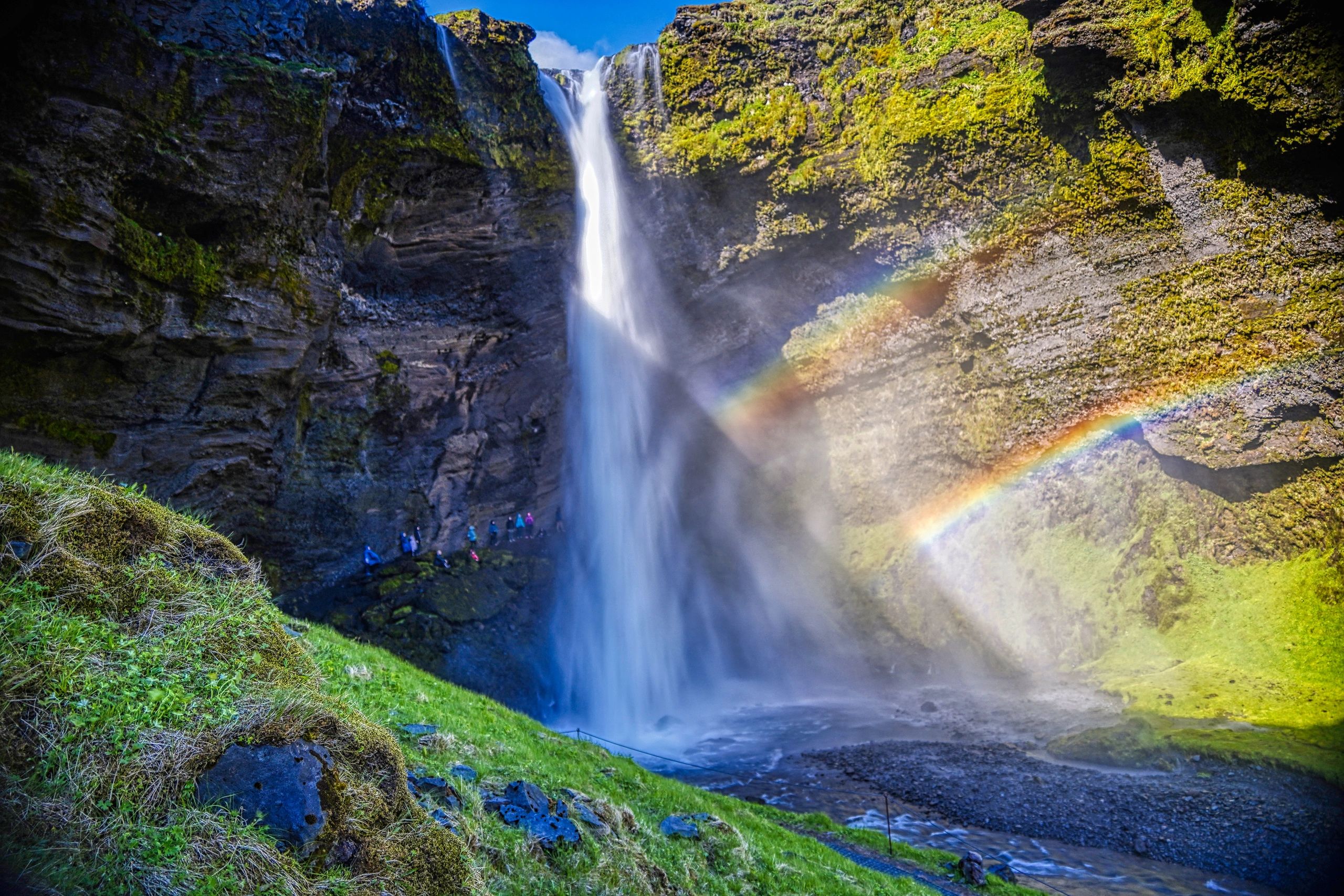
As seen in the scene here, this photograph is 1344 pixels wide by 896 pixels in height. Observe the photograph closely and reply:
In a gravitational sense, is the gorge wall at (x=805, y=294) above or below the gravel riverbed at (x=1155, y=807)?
above

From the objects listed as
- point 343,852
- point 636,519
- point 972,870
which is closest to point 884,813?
point 972,870

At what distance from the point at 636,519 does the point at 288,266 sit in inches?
846

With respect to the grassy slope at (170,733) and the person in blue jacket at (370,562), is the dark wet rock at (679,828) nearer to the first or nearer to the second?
the grassy slope at (170,733)

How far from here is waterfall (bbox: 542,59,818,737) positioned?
32.6 m

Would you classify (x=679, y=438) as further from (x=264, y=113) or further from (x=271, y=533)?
(x=264, y=113)

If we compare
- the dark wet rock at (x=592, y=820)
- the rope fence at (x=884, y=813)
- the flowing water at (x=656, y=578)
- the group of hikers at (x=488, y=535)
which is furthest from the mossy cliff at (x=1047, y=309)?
the dark wet rock at (x=592, y=820)

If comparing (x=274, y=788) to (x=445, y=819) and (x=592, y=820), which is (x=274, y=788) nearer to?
(x=445, y=819)

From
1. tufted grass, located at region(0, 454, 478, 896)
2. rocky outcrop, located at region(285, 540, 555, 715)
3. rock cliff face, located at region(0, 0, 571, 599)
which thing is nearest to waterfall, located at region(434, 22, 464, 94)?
rock cliff face, located at region(0, 0, 571, 599)

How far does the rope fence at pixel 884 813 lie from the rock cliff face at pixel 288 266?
573 inches

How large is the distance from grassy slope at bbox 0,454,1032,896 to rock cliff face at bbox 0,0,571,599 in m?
16.3

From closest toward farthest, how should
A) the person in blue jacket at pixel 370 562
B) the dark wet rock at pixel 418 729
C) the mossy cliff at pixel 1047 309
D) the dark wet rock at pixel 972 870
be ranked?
the dark wet rock at pixel 418 729 < the dark wet rock at pixel 972 870 < the mossy cliff at pixel 1047 309 < the person in blue jacket at pixel 370 562

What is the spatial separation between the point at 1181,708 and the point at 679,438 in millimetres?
26618

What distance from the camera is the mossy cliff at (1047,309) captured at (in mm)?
24656

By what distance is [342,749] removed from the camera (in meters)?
4.67
